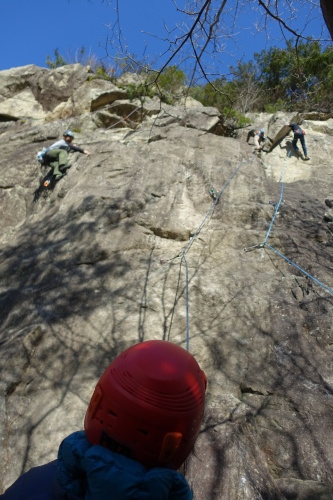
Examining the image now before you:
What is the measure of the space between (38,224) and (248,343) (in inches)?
148

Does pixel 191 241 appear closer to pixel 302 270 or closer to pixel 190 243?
pixel 190 243

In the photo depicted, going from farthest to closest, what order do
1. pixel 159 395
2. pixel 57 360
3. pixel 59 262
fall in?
pixel 59 262 → pixel 57 360 → pixel 159 395

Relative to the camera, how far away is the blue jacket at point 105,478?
127cm

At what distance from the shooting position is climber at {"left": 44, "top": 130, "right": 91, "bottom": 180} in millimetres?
7392

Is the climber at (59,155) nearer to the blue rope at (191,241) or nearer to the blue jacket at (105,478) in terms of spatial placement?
the blue rope at (191,241)

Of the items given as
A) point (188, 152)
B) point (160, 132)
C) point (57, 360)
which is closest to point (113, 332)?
point (57, 360)

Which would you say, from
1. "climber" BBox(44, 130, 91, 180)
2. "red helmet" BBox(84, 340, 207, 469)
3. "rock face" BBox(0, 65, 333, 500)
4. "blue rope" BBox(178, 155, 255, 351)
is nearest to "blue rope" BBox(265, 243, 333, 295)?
"rock face" BBox(0, 65, 333, 500)

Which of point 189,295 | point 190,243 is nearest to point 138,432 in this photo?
point 189,295

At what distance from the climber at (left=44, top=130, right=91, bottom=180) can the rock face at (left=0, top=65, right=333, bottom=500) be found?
194 millimetres

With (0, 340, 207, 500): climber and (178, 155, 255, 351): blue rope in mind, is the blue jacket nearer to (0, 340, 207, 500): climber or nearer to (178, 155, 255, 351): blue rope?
(0, 340, 207, 500): climber

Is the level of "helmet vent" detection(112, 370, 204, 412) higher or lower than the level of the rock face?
higher

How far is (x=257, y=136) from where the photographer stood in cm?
933

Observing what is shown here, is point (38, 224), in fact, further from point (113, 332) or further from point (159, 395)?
point (159, 395)

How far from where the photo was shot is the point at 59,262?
5133mm
